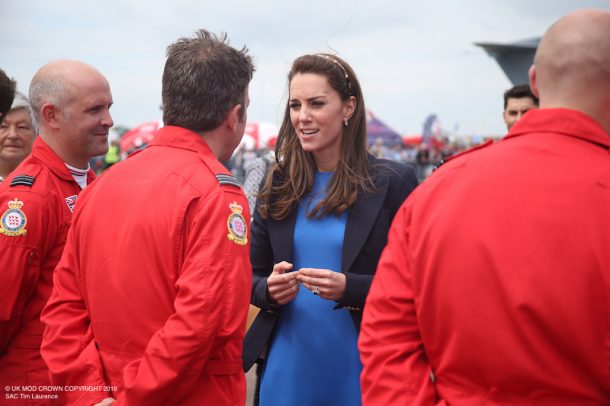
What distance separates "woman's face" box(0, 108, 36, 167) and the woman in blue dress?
191 cm

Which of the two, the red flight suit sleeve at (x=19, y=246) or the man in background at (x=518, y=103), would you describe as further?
the man in background at (x=518, y=103)

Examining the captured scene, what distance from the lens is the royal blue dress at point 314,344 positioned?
2.91 m

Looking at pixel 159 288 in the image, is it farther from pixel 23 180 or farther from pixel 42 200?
pixel 23 180

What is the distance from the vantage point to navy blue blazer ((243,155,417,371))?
9.66ft

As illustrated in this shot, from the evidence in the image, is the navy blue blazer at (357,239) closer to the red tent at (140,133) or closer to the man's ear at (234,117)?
the man's ear at (234,117)

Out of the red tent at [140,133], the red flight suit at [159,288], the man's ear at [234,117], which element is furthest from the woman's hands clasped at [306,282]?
the red tent at [140,133]

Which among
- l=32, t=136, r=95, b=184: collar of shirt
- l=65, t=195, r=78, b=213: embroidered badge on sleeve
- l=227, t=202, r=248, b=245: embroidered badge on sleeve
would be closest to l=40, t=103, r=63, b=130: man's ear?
l=32, t=136, r=95, b=184: collar of shirt

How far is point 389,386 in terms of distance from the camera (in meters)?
1.75

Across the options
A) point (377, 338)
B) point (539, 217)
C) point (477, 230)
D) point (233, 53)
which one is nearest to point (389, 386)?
point (377, 338)

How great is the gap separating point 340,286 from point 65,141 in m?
1.45

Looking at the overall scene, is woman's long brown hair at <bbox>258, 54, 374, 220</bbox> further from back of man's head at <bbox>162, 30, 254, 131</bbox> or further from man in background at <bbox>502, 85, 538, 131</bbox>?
man in background at <bbox>502, 85, 538, 131</bbox>

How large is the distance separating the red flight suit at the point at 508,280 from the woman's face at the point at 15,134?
Answer: 324 cm

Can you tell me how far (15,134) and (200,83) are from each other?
8.01ft

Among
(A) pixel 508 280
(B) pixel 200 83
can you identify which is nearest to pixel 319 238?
(B) pixel 200 83
